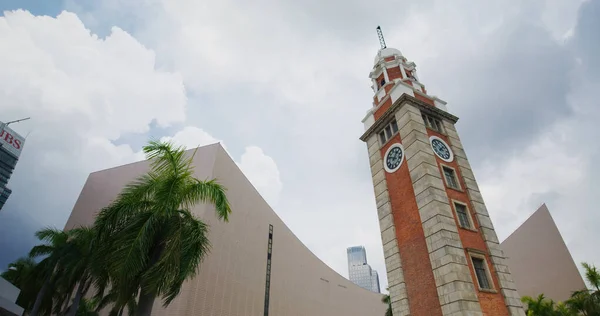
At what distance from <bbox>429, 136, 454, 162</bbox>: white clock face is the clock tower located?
0.22 ft

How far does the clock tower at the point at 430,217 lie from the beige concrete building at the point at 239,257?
13.6m

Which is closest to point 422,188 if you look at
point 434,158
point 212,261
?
point 434,158

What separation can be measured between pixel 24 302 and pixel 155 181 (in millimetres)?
13284

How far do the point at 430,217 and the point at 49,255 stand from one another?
16228mm

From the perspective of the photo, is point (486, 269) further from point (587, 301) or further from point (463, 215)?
point (587, 301)

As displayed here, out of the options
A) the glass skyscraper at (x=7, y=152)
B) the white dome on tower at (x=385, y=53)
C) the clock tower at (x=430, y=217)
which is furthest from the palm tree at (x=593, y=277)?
the glass skyscraper at (x=7, y=152)

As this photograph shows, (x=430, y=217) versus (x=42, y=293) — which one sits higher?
(x=430, y=217)

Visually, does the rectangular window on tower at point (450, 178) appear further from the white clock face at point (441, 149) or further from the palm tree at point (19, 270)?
the palm tree at point (19, 270)

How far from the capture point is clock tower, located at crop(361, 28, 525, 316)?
41.2 ft

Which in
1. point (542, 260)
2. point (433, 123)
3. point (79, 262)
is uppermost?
point (433, 123)

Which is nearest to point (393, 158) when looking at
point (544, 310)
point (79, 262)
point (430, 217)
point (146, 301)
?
point (430, 217)

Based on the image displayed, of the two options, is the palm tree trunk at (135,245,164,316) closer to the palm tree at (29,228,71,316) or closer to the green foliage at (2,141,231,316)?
the green foliage at (2,141,231,316)

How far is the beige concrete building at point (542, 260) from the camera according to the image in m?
30.1

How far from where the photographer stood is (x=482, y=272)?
13.2m
